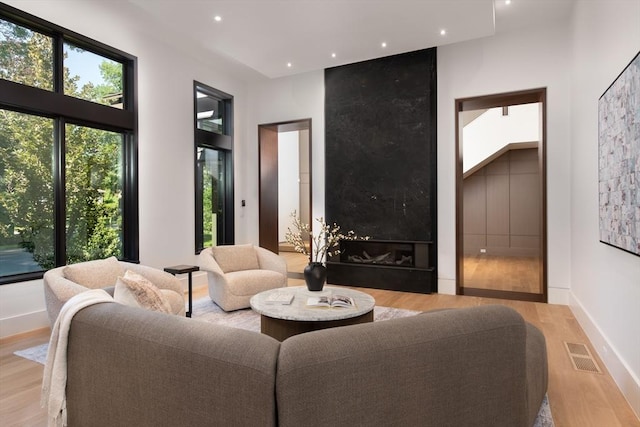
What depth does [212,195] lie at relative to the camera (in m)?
6.57

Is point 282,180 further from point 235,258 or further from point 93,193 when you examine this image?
point 93,193

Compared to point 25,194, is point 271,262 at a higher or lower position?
lower

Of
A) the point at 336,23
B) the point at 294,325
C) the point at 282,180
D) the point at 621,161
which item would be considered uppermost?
the point at 336,23

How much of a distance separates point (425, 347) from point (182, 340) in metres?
0.91

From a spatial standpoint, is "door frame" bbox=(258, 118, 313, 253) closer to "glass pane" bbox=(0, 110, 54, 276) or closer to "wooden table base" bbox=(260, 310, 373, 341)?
"glass pane" bbox=(0, 110, 54, 276)

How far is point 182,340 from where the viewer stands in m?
1.41

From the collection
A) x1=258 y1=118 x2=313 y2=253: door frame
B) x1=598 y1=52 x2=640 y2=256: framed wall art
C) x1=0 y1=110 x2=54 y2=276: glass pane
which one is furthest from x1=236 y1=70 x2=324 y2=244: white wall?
x1=598 y1=52 x2=640 y2=256: framed wall art

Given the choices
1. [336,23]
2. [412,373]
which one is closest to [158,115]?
[336,23]

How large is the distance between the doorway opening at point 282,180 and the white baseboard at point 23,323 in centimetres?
372

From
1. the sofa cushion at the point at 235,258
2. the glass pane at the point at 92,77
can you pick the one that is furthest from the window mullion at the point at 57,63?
the sofa cushion at the point at 235,258

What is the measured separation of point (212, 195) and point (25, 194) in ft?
9.66

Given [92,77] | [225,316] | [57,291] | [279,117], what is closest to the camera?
[57,291]

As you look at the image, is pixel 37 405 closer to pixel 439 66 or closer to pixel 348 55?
pixel 348 55

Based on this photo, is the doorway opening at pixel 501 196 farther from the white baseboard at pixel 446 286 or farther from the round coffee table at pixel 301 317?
the round coffee table at pixel 301 317
